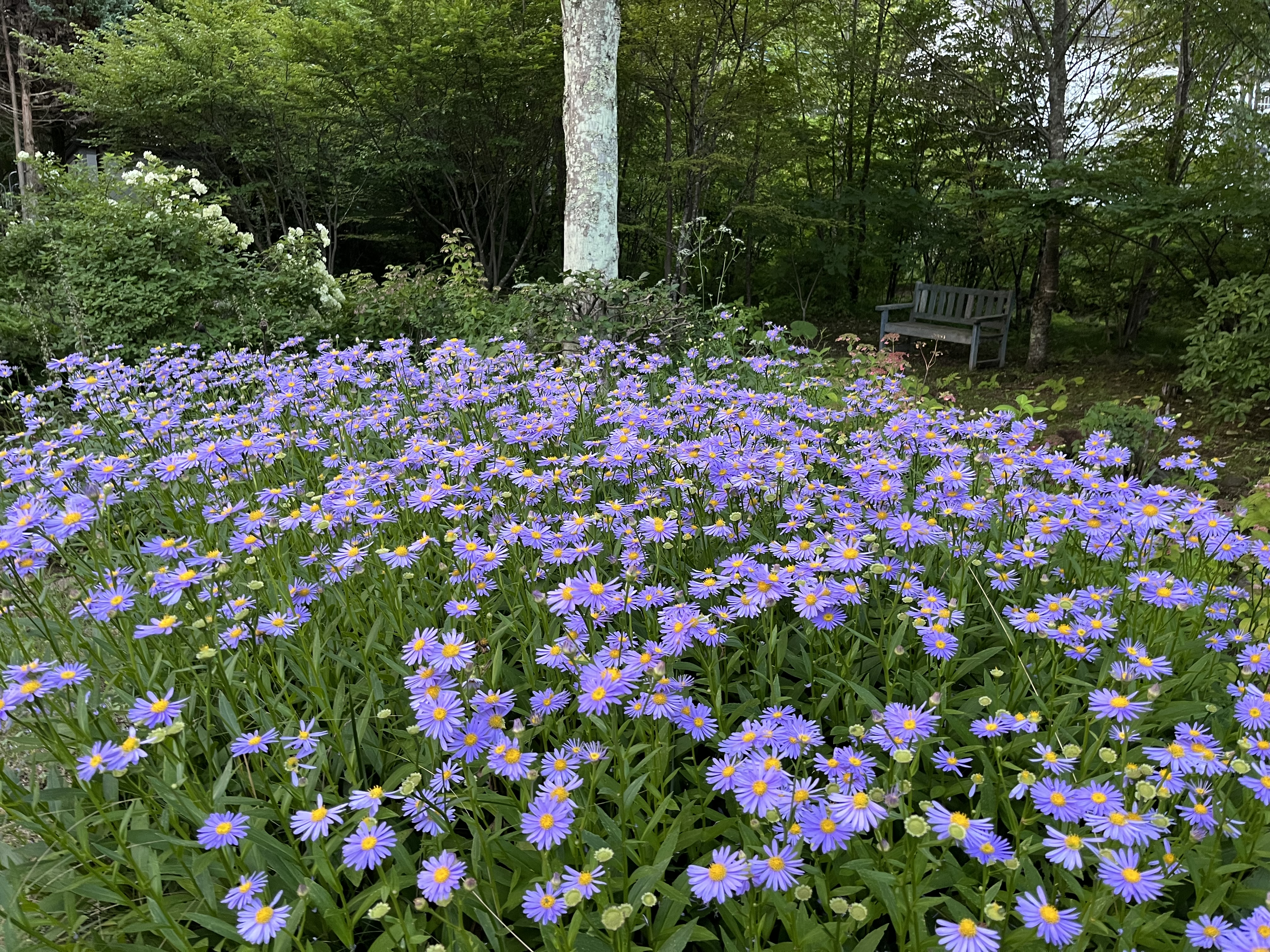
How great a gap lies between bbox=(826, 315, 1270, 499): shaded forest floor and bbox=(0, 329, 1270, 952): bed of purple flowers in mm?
2707

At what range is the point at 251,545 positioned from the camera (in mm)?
1990

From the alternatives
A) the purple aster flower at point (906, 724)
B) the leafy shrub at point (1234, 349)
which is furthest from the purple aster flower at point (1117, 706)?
the leafy shrub at point (1234, 349)

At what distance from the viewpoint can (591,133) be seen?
17.4 feet

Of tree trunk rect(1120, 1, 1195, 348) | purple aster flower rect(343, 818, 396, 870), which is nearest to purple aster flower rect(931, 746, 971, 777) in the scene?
purple aster flower rect(343, 818, 396, 870)

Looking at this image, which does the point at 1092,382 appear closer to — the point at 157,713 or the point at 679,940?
the point at 679,940

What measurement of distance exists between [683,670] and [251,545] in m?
1.17

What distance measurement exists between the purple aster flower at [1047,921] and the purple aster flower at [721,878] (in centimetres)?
36

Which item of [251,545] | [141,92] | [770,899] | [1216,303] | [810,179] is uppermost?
[141,92]

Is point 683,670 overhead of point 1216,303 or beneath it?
beneath

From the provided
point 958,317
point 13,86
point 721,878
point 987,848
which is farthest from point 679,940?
point 13,86

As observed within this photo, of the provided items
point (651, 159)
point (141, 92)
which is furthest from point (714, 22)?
point (141, 92)

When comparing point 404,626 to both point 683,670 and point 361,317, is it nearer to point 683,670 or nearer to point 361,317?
point 683,670

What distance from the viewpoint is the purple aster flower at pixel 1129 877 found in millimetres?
969

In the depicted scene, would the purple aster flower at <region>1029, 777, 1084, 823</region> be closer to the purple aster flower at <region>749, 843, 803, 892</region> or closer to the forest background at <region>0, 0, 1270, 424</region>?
the purple aster flower at <region>749, 843, 803, 892</region>
